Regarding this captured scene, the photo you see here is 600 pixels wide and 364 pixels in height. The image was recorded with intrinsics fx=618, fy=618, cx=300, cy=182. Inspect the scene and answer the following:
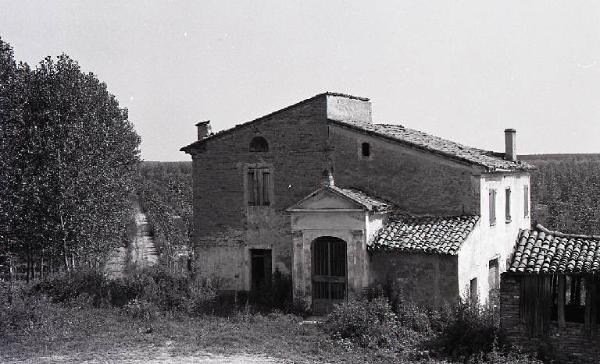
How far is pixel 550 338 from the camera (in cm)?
1321

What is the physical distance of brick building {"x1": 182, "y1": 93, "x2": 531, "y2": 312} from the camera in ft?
56.4

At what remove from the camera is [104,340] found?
1509 centimetres

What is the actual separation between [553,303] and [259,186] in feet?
33.0

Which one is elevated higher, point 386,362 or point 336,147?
point 336,147

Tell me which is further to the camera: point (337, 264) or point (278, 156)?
point (278, 156)

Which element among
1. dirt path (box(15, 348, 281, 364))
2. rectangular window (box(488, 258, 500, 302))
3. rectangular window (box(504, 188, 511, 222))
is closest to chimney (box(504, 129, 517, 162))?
rectangular window (box(504, 188, 511, 222))

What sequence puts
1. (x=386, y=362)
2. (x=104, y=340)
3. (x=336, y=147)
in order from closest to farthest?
(x=386, y=362) < (x=104, y=340) < (x=336, y=147)

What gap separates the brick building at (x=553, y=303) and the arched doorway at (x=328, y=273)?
5355 mm

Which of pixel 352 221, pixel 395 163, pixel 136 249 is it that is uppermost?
pixel 395 163

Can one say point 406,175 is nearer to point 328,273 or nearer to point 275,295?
point 328,273

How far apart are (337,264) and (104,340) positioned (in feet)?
22.0

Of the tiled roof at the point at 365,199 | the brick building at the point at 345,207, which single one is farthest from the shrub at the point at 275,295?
the tiled roof at the point at 365,199

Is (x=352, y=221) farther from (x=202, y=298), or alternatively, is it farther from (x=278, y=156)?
(x=202, y=298)

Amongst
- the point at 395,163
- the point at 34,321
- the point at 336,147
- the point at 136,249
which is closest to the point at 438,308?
the point at 395,163
